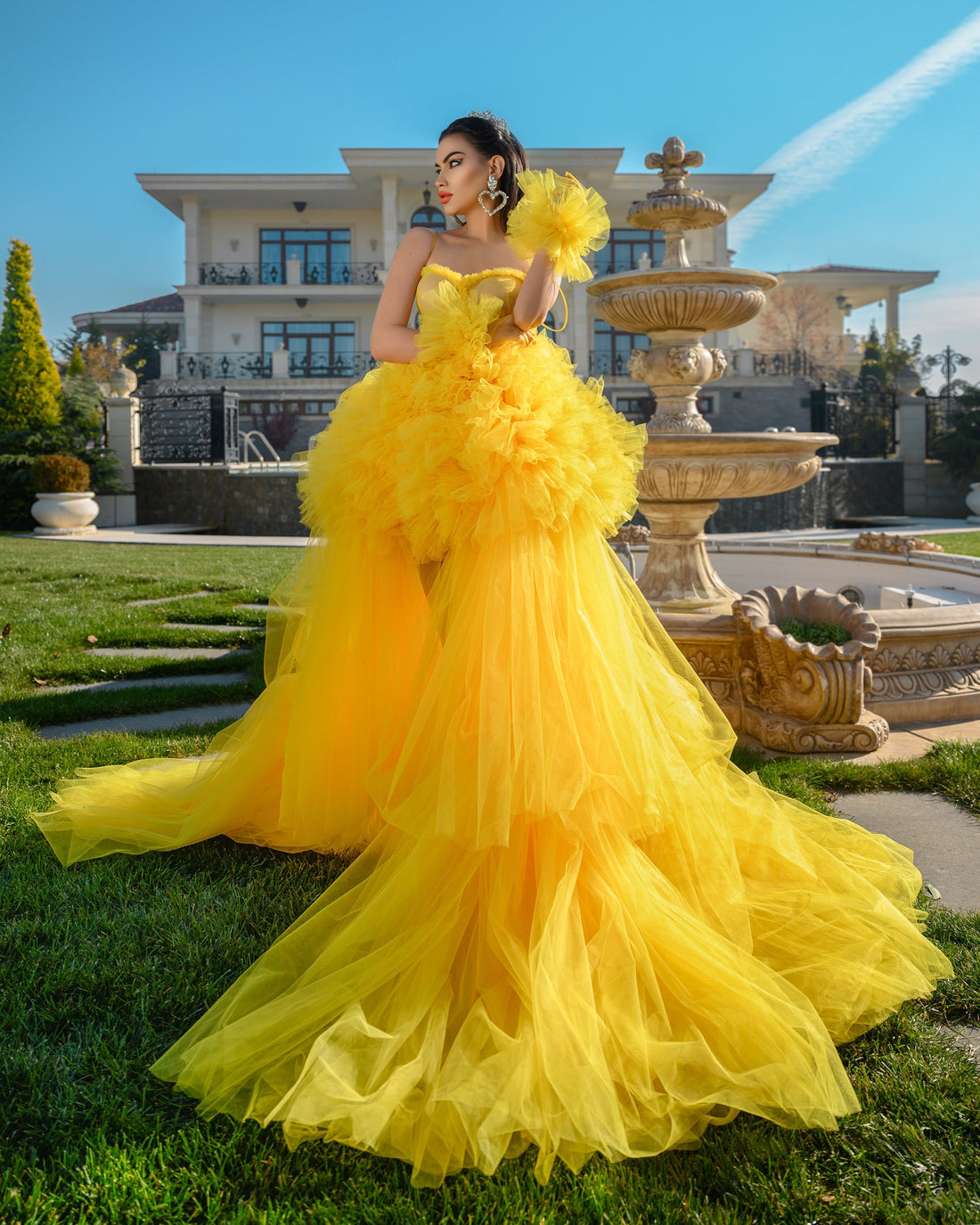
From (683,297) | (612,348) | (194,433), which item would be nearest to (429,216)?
(612,348)

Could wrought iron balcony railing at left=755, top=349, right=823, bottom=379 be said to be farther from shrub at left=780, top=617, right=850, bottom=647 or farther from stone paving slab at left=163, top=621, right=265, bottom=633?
shrub at left=780, top=617, right=850, bottom=647

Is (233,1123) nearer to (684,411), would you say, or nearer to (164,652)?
(164,652)

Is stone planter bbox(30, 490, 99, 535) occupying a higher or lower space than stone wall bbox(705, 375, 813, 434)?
lower

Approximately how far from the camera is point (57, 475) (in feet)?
52.2

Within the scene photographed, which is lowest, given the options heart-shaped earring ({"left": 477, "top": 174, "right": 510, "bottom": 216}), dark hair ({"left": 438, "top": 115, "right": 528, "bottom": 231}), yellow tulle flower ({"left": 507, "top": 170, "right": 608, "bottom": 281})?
yellow tulle flower ({"left": 507, "top": 170, "right": 608, "bottom": 281})

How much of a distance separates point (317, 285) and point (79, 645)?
2669cm

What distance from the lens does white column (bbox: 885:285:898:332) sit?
1521 inches

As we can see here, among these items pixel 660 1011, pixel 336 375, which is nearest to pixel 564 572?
pixel 660 1011

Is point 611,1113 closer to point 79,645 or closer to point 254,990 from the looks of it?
point 254,990

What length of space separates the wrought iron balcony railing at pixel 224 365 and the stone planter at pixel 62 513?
1492 centimetres

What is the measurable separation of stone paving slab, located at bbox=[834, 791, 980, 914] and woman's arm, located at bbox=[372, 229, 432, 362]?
2.00 meters

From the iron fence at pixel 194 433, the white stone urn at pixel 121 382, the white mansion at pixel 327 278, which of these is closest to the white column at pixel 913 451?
the white mansion at pixel 327 278

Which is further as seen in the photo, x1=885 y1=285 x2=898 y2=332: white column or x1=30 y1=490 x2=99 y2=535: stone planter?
x1=885 y1=285 x2=898 y2=332: white column

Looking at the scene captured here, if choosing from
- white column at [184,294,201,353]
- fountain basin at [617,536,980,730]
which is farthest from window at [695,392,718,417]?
fountain basin at [617,536,980,730]
